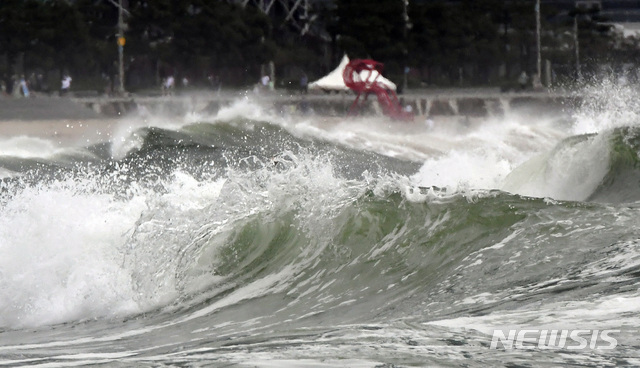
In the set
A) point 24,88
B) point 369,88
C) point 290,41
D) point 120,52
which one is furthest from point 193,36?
point 369,88

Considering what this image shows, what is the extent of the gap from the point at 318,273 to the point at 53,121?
87.3 feet

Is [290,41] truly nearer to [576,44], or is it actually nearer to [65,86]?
[576,44]

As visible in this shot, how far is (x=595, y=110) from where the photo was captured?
Result: 117ft

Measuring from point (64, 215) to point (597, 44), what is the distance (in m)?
42.9

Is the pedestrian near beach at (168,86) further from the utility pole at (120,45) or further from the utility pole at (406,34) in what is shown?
the utility pole at (406,34)

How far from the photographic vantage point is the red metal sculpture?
1559 inches

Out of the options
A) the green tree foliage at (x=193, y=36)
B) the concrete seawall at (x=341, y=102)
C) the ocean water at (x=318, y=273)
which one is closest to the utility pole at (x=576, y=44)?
the concrete seawall at (x=341, y=102)

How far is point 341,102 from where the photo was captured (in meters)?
41.2

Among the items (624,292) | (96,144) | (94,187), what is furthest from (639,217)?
(96,144)

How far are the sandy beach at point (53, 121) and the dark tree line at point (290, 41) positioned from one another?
6.52 metres

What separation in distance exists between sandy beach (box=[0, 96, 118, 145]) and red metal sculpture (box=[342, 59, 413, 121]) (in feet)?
25.1

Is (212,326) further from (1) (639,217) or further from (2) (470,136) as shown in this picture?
(2) (470,136)

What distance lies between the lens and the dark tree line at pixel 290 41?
44.8 m

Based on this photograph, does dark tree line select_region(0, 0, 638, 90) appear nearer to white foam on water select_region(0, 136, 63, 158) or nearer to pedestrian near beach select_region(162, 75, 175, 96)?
pedestrian near beach select_region(162, 75, 175, 96)
